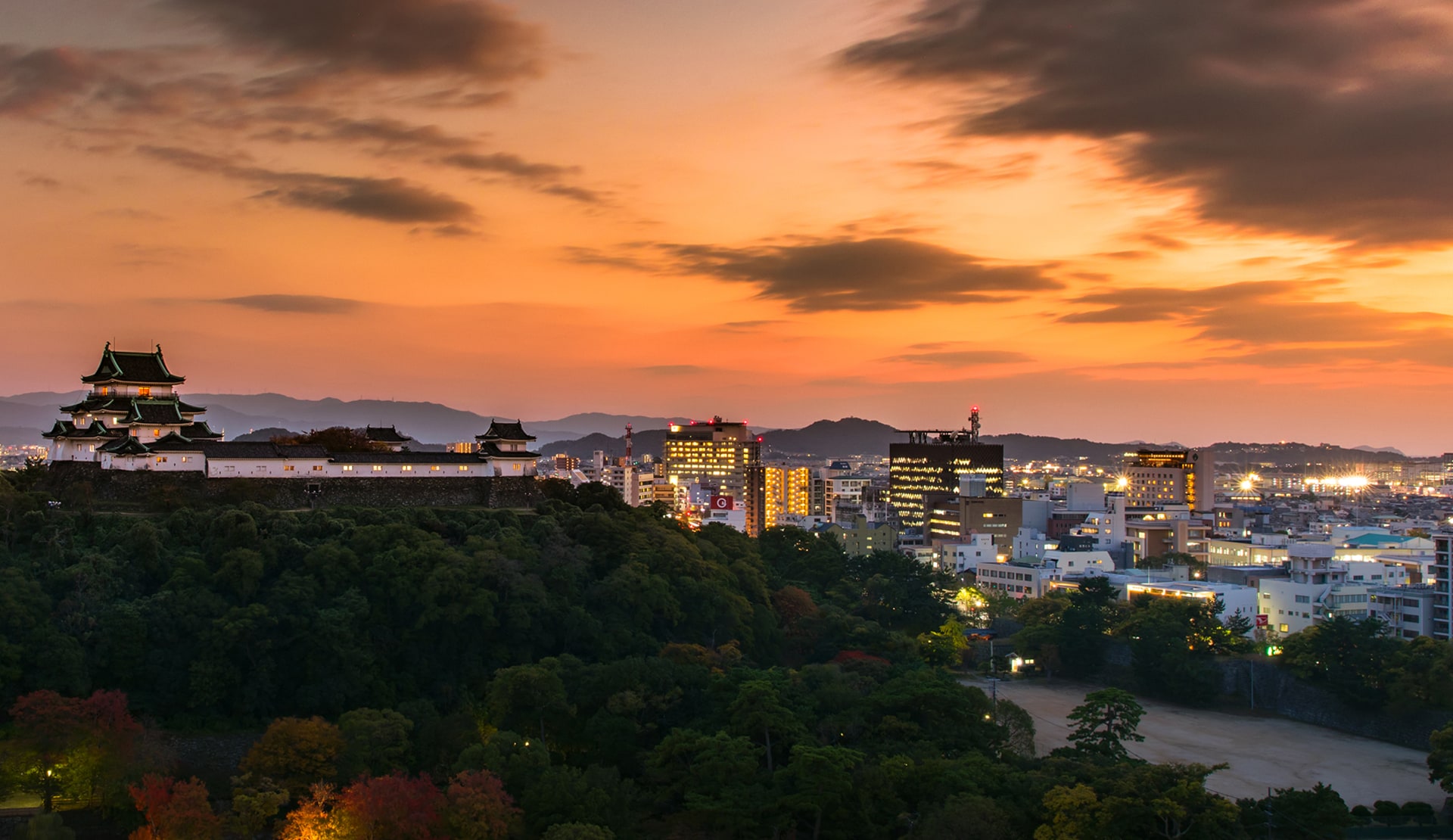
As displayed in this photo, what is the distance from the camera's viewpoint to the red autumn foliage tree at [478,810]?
22.3m

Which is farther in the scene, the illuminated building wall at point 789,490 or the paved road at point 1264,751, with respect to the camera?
the illuminated building wall at point 789,490

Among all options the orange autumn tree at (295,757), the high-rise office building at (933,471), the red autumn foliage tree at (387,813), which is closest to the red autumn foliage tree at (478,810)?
the red autumn foliage tree at (387,813)

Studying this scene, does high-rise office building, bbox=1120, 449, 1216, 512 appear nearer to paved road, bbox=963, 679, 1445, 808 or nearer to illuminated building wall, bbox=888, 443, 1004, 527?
illuminated building wall, bbox=888, 443, 1004, 527

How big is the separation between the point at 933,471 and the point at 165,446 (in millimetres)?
67811

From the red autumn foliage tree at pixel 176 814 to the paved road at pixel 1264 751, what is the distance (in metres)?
22.5

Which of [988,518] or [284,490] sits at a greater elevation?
[284,490]

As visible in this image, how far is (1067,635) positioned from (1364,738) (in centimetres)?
1059

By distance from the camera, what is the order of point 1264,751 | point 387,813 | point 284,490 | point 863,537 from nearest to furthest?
point 387,813
point 1264,751
point 284,490
point 863,537

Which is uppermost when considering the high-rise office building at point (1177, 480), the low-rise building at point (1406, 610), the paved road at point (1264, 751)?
the high-rise office building at point (1177, 480)

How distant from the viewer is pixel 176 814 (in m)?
22.4

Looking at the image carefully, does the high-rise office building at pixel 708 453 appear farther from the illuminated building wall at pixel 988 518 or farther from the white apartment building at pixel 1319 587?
the white apartment building at pixel 1319 587

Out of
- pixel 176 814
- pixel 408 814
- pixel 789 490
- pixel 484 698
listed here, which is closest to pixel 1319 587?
pixel 484 698

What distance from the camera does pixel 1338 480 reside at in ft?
520

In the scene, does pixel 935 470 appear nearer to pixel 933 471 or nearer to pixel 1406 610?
pixel 933 471
